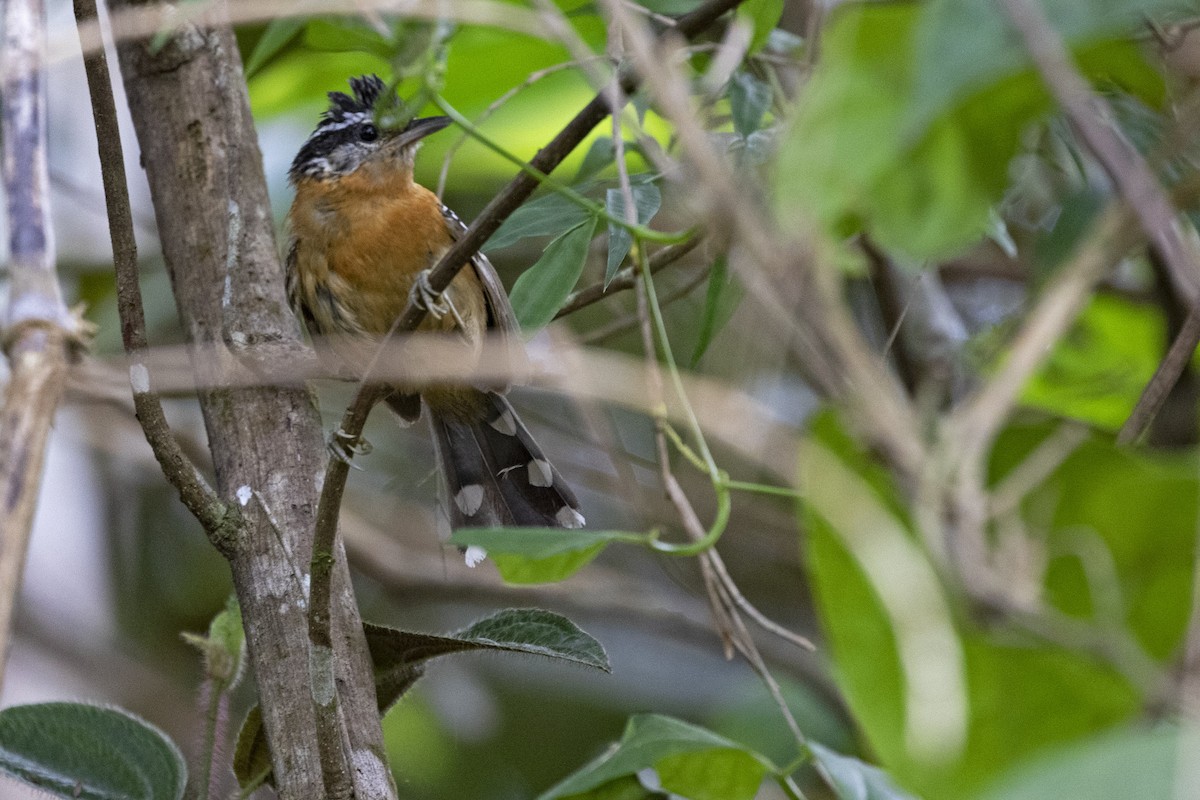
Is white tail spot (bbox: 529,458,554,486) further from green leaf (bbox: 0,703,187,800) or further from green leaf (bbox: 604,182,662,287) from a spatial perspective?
green leaf (bbox: 0,703,187,800)

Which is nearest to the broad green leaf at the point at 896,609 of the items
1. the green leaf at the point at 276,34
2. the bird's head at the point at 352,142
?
the green leaf at the point at 276,34

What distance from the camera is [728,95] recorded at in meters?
2.83

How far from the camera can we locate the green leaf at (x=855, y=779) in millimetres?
1793

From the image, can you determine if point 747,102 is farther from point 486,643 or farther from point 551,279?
point 486,643

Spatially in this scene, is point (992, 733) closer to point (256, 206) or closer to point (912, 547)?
point (912, 547)

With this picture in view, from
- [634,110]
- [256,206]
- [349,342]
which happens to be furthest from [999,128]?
[349,342]

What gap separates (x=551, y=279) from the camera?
221 centimetres

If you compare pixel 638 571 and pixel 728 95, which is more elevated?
pixel 728 95

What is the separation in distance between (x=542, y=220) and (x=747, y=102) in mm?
596

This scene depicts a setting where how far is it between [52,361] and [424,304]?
92 centimetres

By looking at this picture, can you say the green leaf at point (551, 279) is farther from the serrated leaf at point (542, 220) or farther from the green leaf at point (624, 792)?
the green leaf at point (624, 792)

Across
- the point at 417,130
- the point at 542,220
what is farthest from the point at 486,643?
the point at 417,130

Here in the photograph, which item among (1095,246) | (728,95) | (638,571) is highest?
(728,95)

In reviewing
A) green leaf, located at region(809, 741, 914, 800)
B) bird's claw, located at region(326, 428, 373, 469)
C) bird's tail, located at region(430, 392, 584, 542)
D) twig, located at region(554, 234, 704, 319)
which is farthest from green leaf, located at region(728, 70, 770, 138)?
bird's tail, located at region(430, 392, 584, 542)
